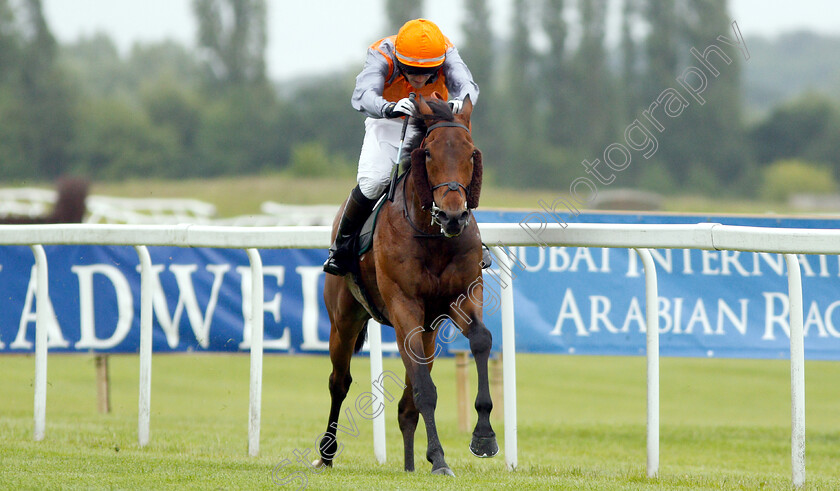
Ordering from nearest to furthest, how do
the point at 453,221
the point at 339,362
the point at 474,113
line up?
the point at 453,221 < the point at 339,362 < the point at 474,113

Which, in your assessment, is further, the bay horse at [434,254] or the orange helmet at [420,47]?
the orange helmet at [420,47]

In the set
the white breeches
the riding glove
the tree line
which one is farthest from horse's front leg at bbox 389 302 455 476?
the tree line

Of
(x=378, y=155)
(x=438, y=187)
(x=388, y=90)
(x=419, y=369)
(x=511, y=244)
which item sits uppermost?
(x=388, y=90)

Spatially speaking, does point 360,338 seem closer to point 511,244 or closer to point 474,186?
point 511,244

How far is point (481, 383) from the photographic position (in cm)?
439

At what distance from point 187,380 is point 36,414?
514 centimetres

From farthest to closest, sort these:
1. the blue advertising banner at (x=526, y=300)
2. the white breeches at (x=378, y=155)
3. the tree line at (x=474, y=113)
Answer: the tree line at (x=474, y=113)
the blue advertising banner at (x=526, y=300)
the white breeches at (x=378, y=155)

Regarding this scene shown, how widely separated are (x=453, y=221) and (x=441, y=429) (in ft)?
12.7

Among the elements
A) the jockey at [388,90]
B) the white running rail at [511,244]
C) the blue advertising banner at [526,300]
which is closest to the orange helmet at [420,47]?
the jockey at [388,90]

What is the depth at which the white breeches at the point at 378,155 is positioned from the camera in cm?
498

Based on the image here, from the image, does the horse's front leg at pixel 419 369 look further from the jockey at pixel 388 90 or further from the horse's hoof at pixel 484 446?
the jockey at pixel 388 90

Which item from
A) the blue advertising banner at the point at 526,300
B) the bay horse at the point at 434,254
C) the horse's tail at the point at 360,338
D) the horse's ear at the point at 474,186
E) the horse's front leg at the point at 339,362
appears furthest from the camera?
the blue advertising banner at the point at 526,300

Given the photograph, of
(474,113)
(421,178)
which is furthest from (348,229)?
(474,113)

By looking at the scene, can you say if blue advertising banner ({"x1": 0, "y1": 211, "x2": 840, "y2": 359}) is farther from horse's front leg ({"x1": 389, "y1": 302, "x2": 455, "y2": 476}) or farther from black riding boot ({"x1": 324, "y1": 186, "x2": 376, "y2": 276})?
horse's front leg ({"x1": 389, "y1": 302, "x2": 455, "y2": 476})
